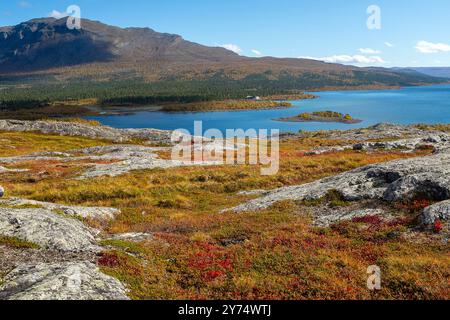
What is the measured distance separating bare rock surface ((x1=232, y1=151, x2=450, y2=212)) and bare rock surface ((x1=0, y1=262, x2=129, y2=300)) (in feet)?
53.0

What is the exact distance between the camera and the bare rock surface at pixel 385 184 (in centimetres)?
2489

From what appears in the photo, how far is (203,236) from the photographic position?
2139 centimetres

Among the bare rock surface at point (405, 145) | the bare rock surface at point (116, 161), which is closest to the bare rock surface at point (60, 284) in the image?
the bare rock surface at point (116, 161)

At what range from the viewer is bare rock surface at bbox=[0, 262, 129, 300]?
12422 mm

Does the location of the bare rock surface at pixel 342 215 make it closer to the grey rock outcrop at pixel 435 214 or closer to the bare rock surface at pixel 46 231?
the grey rock outcrop at pixel 435 214

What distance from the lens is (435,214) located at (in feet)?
67.0

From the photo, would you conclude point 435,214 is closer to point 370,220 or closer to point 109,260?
point 370,220

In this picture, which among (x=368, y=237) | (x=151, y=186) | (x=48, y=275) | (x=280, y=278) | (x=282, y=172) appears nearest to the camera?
(x=48, y=275)

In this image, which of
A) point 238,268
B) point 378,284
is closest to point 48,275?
point 238,268

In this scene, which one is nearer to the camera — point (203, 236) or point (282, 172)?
point (203, 236)

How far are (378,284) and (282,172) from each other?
32737 mm

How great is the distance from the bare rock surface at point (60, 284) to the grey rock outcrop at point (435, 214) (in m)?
15.9

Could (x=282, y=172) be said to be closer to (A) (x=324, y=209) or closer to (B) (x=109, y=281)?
(A) (x=324, y=209)
